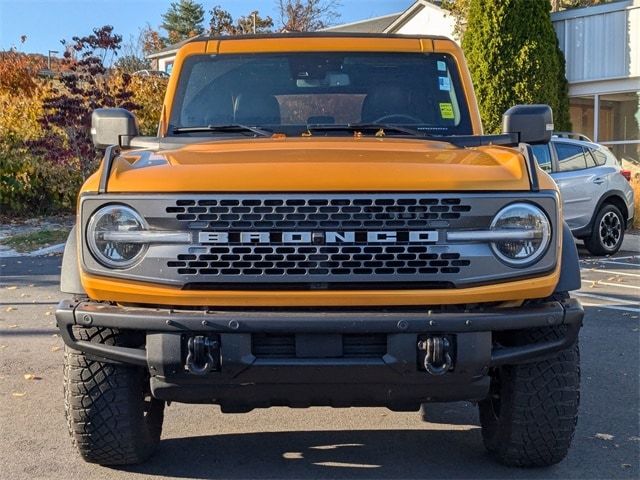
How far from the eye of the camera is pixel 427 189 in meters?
3.26

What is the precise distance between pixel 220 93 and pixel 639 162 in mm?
16556

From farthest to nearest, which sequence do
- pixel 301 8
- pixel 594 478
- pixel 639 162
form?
pixel 301 8 < pixel 639 162 < pixel 594 478

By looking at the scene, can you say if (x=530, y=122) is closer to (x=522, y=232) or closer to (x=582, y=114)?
(x=522, y=232)

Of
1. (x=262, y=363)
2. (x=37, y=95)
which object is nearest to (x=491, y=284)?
(x=262, y=363)

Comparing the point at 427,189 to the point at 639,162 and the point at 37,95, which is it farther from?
the point at 639,162

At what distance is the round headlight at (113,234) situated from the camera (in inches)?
130

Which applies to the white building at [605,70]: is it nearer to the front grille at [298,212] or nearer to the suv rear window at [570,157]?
the suv rear window at [570,157]

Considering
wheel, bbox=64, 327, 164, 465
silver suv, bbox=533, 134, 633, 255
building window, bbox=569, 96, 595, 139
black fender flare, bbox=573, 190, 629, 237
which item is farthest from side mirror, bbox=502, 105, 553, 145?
building window, bbox=569, 96, 595, 139

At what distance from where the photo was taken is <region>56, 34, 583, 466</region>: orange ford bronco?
3.18m

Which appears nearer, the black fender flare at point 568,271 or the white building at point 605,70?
the black fender flare at point 568,271

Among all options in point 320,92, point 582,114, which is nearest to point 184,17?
point 582,114

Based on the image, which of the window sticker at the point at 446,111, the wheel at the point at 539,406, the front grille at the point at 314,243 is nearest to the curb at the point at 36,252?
the window sticker at the point at 446,111

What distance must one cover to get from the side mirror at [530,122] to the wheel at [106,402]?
2.21m

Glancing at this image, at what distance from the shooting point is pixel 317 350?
3.18 m
